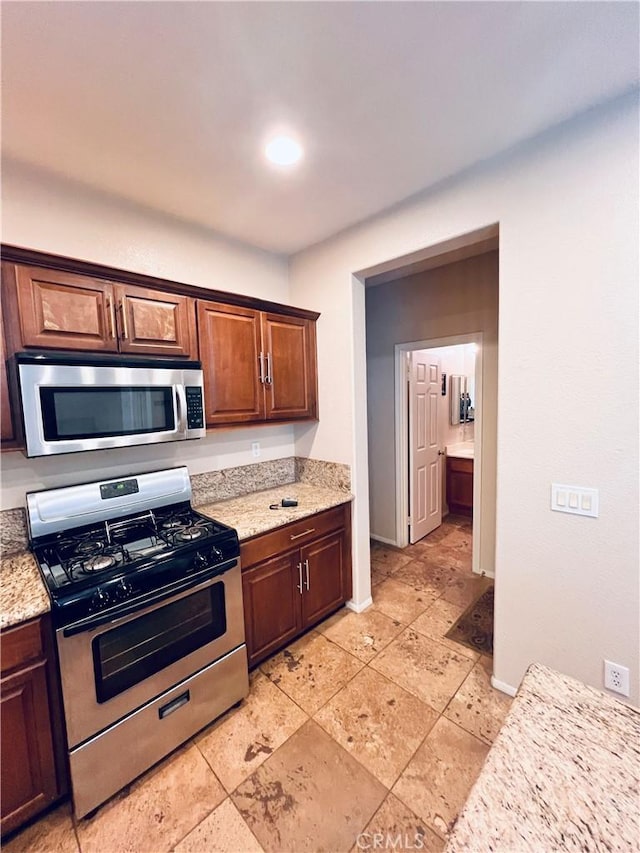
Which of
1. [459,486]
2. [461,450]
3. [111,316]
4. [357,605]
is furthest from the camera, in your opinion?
[461,450]

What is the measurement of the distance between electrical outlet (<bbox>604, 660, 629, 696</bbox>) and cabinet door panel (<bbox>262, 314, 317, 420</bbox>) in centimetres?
213

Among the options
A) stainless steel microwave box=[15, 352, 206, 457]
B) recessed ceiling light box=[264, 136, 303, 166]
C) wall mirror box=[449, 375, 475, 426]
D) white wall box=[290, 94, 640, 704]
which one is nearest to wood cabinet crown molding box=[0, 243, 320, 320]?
stainless steel microwave box=[15, 352, 206, 457]

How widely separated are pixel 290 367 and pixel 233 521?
1.14 metres

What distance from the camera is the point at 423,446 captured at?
3.93 m

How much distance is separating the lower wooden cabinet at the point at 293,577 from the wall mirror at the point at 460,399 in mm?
2702

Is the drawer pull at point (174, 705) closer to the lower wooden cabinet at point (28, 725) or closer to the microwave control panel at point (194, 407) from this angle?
the lower wooden cabinet at point (28, 725)

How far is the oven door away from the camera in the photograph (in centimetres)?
137

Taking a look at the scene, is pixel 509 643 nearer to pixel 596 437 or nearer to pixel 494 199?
pixel 596 437

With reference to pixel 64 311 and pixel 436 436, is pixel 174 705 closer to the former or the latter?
pixel 64 311

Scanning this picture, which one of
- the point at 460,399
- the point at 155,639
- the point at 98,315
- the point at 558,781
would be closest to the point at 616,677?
the point at 558,781

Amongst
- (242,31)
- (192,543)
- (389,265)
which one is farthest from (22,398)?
(389,265)

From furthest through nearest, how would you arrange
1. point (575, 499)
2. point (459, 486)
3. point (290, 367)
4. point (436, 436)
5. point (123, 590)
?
point (459, 486)
point (436, 436)
point (290, 367)
point (575, 499)
point (123, 590)

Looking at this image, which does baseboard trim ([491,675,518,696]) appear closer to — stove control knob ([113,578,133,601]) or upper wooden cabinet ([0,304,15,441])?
stove control knob ([113,578,133,601])

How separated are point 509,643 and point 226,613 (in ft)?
4.94
